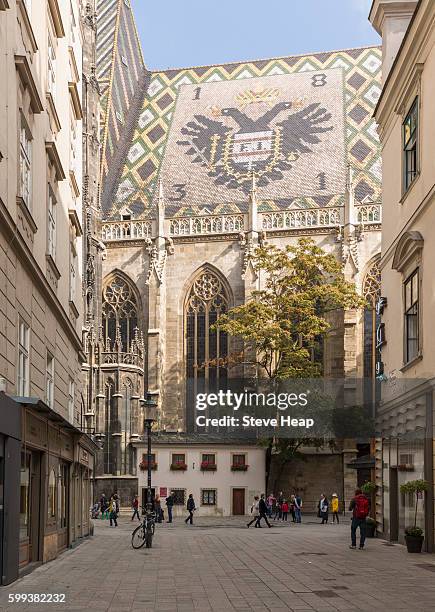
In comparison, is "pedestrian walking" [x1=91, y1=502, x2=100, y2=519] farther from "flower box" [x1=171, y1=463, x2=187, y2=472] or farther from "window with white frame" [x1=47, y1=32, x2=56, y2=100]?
"window with white frame" [x1=47, y1=32, x2=56, y2=100]

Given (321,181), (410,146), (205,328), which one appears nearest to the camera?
(410,146)

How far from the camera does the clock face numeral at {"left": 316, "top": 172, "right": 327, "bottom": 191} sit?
51662 mm

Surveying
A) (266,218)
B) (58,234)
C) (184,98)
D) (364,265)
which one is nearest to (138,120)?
(184,98)

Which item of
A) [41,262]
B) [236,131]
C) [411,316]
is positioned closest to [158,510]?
[411,316]

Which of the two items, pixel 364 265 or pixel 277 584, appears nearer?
pixel 277 584

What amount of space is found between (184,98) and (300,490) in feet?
80.5

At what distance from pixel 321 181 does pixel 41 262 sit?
36.8m

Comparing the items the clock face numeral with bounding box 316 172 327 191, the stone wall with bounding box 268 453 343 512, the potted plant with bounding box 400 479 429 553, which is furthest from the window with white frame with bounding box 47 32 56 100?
the clock face numeral with bounding box 316 172 327 191

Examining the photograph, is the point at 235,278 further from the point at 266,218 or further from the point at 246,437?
the point at 246,437

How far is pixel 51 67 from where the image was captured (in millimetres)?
19062

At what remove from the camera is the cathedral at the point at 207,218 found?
4594cm

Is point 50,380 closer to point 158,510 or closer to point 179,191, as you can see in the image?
point 158,510

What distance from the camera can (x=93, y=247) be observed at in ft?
153

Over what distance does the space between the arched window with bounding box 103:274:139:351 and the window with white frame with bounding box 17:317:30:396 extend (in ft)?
120
